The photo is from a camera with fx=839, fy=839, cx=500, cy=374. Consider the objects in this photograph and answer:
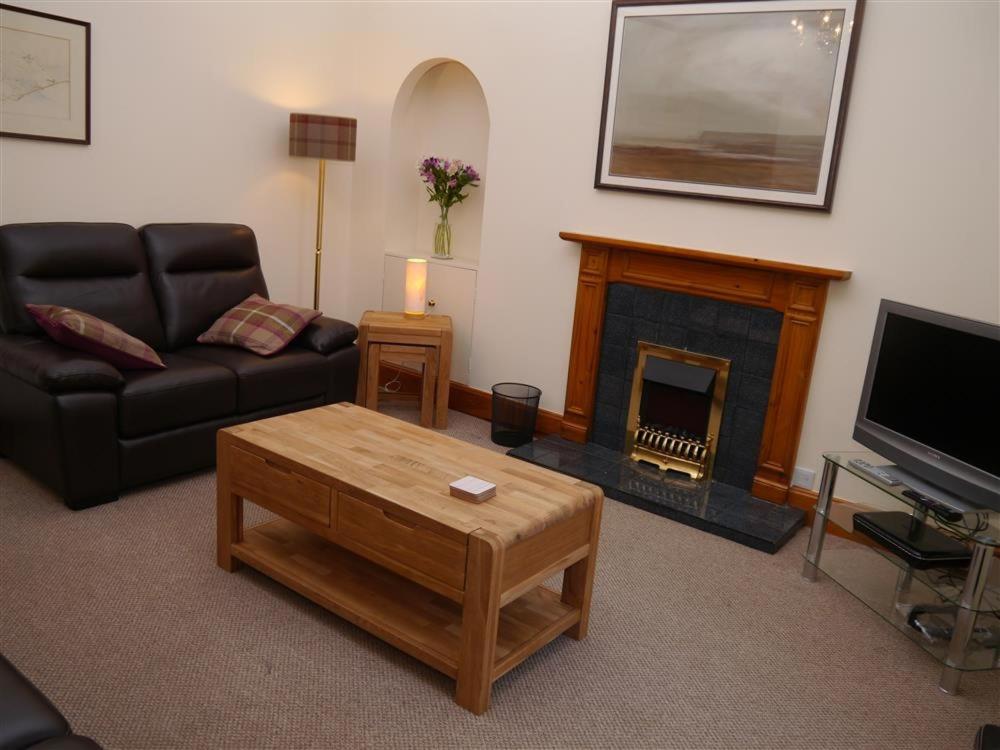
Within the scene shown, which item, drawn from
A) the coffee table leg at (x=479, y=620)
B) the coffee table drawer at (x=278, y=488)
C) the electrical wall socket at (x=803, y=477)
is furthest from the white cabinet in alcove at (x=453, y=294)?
the coffee table leg at (x=479, y=620)

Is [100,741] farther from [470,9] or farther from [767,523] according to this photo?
[470,9]

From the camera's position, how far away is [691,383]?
3.96m

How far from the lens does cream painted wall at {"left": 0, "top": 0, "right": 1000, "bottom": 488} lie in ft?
10.7

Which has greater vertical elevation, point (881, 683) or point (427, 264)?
point (427, 264)

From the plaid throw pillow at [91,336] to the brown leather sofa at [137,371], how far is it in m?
0.05

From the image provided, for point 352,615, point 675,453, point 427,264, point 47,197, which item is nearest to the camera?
point 352,615

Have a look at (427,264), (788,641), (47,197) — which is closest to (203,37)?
(47,197)

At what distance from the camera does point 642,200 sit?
4070 mm

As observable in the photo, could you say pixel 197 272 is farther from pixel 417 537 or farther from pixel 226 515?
pixel 417 537

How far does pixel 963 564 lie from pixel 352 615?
2032mm

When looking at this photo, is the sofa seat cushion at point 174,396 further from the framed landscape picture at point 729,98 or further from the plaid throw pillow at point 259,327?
the framed landscape picture at point 729,98

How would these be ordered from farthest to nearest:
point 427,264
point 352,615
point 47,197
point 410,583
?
point 427,264 → point 47,197 → point 410,583 → point 352,615

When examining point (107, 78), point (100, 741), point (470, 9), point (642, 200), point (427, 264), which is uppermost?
point (470, 9)

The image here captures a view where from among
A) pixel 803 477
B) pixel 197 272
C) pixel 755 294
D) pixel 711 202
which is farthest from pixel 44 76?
pixel 803 477
